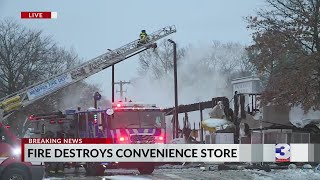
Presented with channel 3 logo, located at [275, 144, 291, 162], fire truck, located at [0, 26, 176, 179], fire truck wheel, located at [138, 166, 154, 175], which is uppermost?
fire truck, located at [0, 26, 176, 179]

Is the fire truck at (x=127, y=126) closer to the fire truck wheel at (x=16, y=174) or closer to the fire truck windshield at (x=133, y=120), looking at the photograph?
the fire truck windshield at (x=133, y=120)

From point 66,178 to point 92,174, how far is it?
1.39m

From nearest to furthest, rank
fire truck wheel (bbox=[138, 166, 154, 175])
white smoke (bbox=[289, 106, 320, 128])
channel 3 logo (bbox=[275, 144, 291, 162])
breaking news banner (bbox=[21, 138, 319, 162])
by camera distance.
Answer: breaking news banner (bbox=[21, 138, 319, 162]), channel 3 logo (bbox=[275, 144, 291, 162]), fire truck wheel (bbox=[138, 166, 154, 175]), white smoke (bbox=[289, 106, 320, 128])

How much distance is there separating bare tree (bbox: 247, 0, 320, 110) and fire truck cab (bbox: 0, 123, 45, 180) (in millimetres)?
14699

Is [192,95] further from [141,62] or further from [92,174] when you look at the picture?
[92,174]

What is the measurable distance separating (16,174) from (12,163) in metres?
0.28

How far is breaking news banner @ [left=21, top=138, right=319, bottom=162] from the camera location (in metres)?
15.9

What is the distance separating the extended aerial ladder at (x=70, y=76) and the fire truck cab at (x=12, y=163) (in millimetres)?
13405

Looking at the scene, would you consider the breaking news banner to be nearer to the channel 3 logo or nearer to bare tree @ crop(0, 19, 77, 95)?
the channel 3 logo

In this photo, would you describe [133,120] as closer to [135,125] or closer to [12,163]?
[135,125]

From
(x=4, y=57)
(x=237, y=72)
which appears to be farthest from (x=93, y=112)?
(x=237, y=72)

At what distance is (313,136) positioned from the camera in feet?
82.4

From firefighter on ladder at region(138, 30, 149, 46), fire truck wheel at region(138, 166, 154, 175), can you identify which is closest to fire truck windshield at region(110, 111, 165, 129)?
fire truck wheel at region(138, 166, 154, 175)

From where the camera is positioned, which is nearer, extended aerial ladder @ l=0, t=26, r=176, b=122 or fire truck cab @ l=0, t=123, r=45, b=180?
fire truck cab @ l=0, t=123, r=45, b=180
